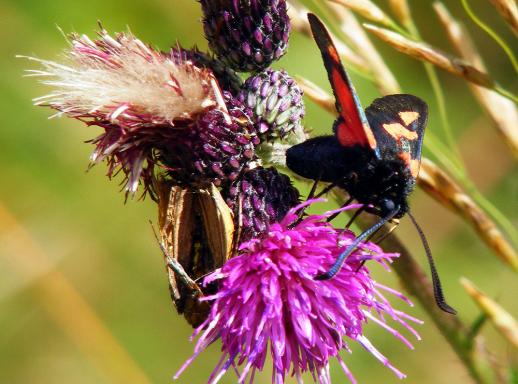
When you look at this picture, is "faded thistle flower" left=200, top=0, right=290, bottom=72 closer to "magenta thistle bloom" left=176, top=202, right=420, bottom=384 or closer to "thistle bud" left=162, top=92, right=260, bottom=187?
"thistle bud" left=162, top=92, right=260, bottom=187

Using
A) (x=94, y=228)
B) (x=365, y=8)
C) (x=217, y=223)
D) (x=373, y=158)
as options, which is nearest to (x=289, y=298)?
(x=217, y=223)

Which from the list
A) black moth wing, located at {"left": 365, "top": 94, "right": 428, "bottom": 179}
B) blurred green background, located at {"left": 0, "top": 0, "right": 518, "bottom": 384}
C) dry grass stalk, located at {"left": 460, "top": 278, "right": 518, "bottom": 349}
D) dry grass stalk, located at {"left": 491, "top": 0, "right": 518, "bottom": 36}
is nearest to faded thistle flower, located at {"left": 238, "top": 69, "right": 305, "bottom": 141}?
black moth wing, located at {"left": 365, "top": 94, "right": 428, "bottom": 179}

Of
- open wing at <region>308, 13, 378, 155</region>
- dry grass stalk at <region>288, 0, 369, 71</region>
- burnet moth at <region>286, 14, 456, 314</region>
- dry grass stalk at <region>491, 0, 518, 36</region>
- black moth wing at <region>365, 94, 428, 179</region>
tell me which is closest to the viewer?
open wing at <region>308, 13, 378, 155</region>

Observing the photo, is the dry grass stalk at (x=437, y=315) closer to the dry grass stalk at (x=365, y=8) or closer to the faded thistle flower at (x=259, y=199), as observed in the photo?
the faded thistle flower at (x=259, y=199)

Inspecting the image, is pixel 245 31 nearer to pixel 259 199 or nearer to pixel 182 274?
pixel 259 199

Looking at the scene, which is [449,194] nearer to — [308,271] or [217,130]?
→ [308,271]

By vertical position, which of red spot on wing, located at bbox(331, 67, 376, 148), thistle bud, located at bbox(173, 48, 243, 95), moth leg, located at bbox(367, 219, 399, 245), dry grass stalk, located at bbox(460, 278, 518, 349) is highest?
thistle bud, located at bbox(173, 48, 243, 95)

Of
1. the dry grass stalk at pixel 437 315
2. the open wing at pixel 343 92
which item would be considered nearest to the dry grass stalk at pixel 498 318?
the dry grass stalk at pixel 437 315

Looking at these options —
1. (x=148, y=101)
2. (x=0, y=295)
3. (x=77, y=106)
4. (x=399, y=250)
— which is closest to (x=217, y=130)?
(x=148, y=101)
